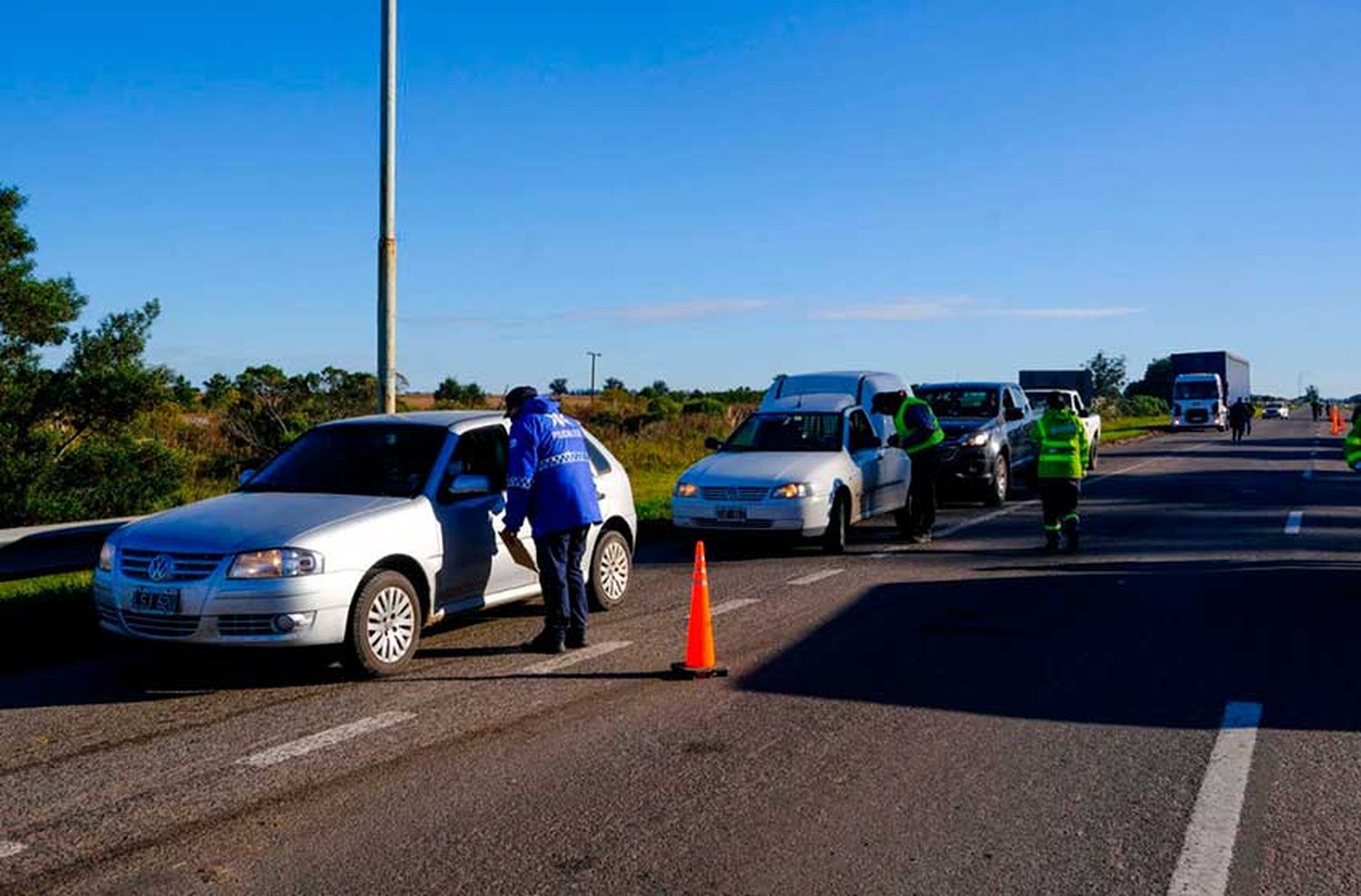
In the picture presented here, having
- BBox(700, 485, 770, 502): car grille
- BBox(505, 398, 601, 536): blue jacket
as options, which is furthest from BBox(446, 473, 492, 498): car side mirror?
BBox(700, 485, 770, 502): car grille

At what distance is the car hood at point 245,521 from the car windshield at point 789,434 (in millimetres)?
7259

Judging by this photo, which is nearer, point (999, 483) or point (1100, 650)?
point (1100, 650)

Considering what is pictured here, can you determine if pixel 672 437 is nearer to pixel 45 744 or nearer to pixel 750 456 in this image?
pixel 750 456

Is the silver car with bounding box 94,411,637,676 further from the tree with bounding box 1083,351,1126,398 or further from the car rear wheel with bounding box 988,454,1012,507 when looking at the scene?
the tree with bounding box 1083,351,1126,398

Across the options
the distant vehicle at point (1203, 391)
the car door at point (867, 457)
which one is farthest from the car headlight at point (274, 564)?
the distant vehicle at point (1203, 391)

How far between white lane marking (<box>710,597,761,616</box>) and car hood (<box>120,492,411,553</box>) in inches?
115

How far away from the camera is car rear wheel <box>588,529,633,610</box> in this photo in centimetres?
1003

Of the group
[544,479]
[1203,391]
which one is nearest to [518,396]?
[544,479]

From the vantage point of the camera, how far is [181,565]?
24.1 ft

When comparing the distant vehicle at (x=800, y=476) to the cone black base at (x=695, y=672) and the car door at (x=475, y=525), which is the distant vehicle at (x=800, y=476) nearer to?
the car door at (x=475, y=525)

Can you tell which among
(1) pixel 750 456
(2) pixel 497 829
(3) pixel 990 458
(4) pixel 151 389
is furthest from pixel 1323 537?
(4) pixel 151 389

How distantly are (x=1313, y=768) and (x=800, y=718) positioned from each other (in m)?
2.41

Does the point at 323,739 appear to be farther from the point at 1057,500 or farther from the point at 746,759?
the point at 1057,500

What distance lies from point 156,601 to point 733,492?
728 centimetres
